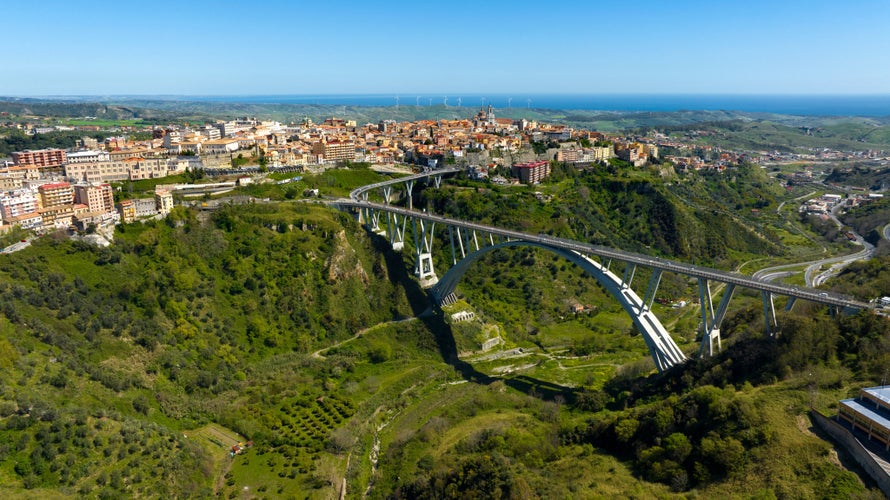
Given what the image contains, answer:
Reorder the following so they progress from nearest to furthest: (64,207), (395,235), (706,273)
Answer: (706,273)
(64,207)
(395,235)

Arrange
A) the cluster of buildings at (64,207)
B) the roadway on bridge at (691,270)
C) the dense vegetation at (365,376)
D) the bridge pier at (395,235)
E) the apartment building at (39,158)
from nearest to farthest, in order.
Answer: the dense vegetation at (365,376)
the roadway on bridge at (691,270)
the cluster of buildings at (64,207)
the bridge pier at (395,235)
the apartment building at (39,158)

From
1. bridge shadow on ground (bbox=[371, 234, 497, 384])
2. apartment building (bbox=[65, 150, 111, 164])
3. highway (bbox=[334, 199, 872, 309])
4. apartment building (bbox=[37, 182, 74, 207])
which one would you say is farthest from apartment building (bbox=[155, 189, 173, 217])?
highway (bbox=[334, 199, 872, 309])

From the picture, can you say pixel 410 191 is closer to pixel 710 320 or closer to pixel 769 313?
pixel 710 320

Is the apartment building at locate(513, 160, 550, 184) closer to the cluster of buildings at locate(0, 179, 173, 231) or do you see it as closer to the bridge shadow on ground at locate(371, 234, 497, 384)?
the bridge shadow on ground at locate(371, 234, 497, 384)

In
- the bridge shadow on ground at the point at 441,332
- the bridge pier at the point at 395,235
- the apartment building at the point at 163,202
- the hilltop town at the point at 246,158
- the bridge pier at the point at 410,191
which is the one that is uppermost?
the hilltop town at the point at 246,158

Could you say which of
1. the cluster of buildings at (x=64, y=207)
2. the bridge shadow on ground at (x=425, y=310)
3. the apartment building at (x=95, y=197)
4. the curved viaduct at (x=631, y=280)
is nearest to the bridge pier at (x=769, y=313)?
the curved viaduct at (x=631, y=280)

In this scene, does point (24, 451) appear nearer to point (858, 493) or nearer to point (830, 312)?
point (858, 493)

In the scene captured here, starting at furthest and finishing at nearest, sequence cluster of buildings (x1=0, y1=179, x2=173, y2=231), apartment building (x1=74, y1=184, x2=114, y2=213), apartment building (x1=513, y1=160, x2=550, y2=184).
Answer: apartment building (x1=513, y1=160, x2=550, y2=184), apartment building (x1=74, y1=184, x2=114, y2=213), cluster of buildings (x1=0, y1=179, x2=173, y2=231)

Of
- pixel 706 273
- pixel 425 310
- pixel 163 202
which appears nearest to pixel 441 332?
pixel 425 310

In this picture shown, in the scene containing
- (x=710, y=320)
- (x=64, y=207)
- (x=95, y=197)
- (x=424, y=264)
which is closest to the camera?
(x=710, y=320)

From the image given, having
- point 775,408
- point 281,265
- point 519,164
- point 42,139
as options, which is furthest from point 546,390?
point 42,139

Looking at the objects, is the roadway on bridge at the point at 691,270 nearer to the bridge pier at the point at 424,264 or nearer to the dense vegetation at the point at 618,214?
the bridge pier at the point at 424,264

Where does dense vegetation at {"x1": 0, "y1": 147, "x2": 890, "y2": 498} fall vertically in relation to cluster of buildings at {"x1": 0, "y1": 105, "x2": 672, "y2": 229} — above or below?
below
